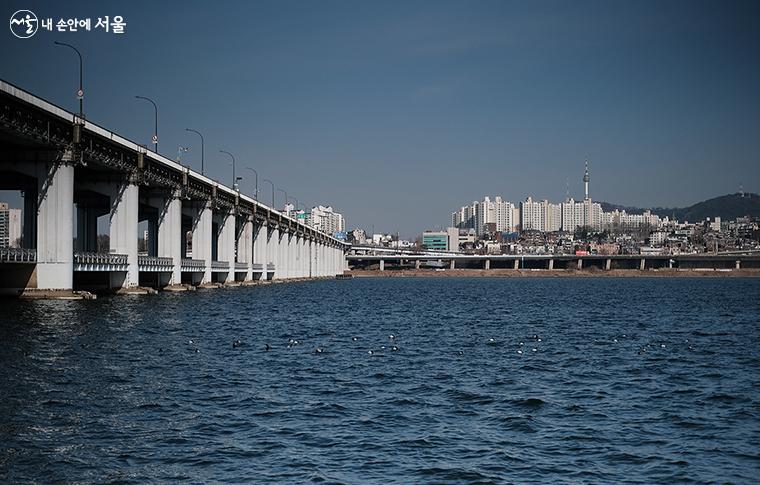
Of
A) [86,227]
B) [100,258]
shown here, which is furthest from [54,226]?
[86,227]

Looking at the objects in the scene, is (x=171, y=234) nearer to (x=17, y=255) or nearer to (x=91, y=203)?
(x=91, y=203)

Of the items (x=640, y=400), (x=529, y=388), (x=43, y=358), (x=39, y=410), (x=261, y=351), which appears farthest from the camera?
(x=261, y=351)

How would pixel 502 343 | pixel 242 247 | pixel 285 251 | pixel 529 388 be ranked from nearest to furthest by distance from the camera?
1. pixel 529 388
2. pixel 502 343
3. pixel 242 247
4. pixel 285 251

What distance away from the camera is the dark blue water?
18297 millimetres

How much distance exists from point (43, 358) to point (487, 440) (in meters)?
21.0

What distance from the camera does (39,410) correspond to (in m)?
A: 23.3

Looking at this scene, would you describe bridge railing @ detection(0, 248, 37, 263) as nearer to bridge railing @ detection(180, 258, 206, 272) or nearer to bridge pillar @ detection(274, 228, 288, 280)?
bridge railing @ detection(180, 258, 206, 272)

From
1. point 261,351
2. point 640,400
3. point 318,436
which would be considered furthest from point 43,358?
point 640,400

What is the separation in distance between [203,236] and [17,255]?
53474 millimetres

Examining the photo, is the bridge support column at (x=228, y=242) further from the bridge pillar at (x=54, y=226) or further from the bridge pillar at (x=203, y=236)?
the bridge pillar at (x=54, y=226)

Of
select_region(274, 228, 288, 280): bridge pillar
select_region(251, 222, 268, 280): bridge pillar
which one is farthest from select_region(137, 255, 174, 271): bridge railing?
select_region(274, 228, 288, 280): bridge pillar

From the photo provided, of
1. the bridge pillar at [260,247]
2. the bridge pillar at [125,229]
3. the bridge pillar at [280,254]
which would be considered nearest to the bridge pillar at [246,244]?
the bridge pillar at [260,247]

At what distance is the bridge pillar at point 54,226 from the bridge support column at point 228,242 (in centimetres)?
6223

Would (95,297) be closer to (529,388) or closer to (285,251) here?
(529,388)
